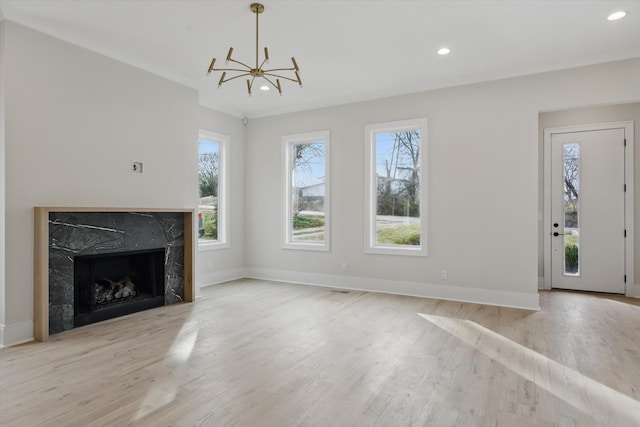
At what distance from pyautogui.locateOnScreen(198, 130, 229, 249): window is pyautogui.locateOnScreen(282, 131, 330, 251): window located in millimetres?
1053

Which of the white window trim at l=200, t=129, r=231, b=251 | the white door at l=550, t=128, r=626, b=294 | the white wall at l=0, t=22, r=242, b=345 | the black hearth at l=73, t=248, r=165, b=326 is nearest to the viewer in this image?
the white wall at l=0, t=22, r=242, b=345

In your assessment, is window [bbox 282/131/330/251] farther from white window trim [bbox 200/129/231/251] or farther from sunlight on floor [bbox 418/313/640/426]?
sunlight on floor [bbox 418/313/640/426]

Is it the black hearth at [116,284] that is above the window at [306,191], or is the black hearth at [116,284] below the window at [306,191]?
below

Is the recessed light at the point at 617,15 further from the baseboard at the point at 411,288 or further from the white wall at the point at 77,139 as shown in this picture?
the white wall at the point at 77,139

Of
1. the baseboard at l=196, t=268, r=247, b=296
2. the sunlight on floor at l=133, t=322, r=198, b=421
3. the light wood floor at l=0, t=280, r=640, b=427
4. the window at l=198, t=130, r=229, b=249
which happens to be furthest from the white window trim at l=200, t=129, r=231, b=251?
the sunlight on floor at l=133, t=322, r=198, b=421

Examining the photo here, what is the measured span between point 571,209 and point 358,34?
14.6 ft

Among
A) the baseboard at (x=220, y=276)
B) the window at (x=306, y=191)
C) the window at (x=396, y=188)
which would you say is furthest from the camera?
the window at (x=306, y=191)

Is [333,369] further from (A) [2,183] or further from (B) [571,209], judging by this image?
(B) [571,209]

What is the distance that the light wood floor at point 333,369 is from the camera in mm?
2236

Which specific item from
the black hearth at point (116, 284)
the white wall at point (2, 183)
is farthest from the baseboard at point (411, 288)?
the white wall at point (2, 183)

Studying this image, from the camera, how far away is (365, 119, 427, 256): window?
5406 millimetres

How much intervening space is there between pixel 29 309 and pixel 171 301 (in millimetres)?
1607

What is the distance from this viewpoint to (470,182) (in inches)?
197

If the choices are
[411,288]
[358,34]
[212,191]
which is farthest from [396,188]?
[212,191]
